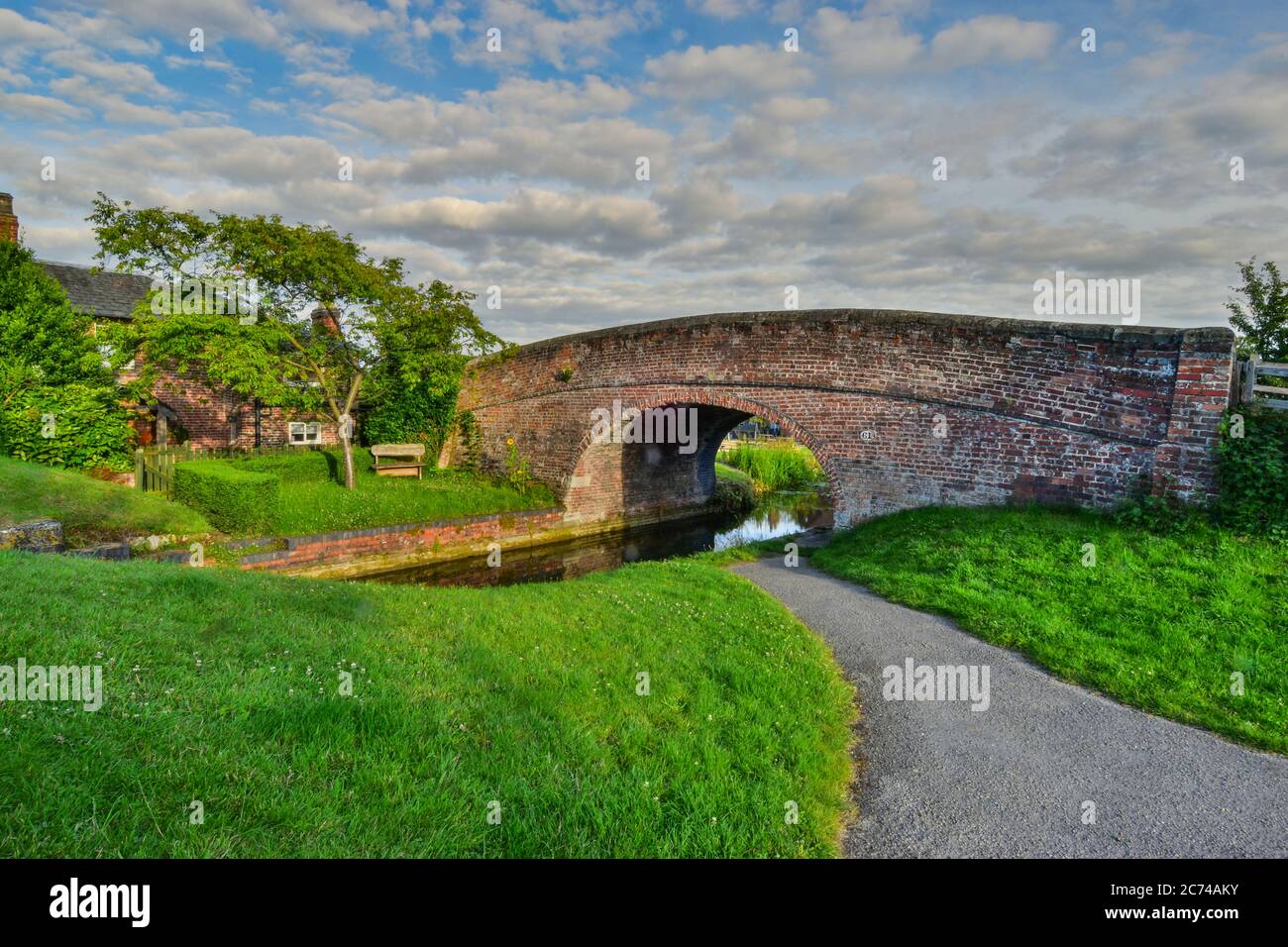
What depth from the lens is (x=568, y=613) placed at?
784cm

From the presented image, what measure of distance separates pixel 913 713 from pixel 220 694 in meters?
5.44

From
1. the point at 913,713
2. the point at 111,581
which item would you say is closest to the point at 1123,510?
the point at 913,713

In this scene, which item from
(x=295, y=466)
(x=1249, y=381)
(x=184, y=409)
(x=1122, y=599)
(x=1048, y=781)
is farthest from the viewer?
(x=184, y=409)

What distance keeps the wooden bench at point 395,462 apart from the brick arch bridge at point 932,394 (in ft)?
15.3

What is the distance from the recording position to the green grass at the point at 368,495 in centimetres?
1510

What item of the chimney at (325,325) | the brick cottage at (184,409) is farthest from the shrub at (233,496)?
the brick cottage at (184,409)

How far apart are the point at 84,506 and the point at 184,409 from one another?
1109cm
